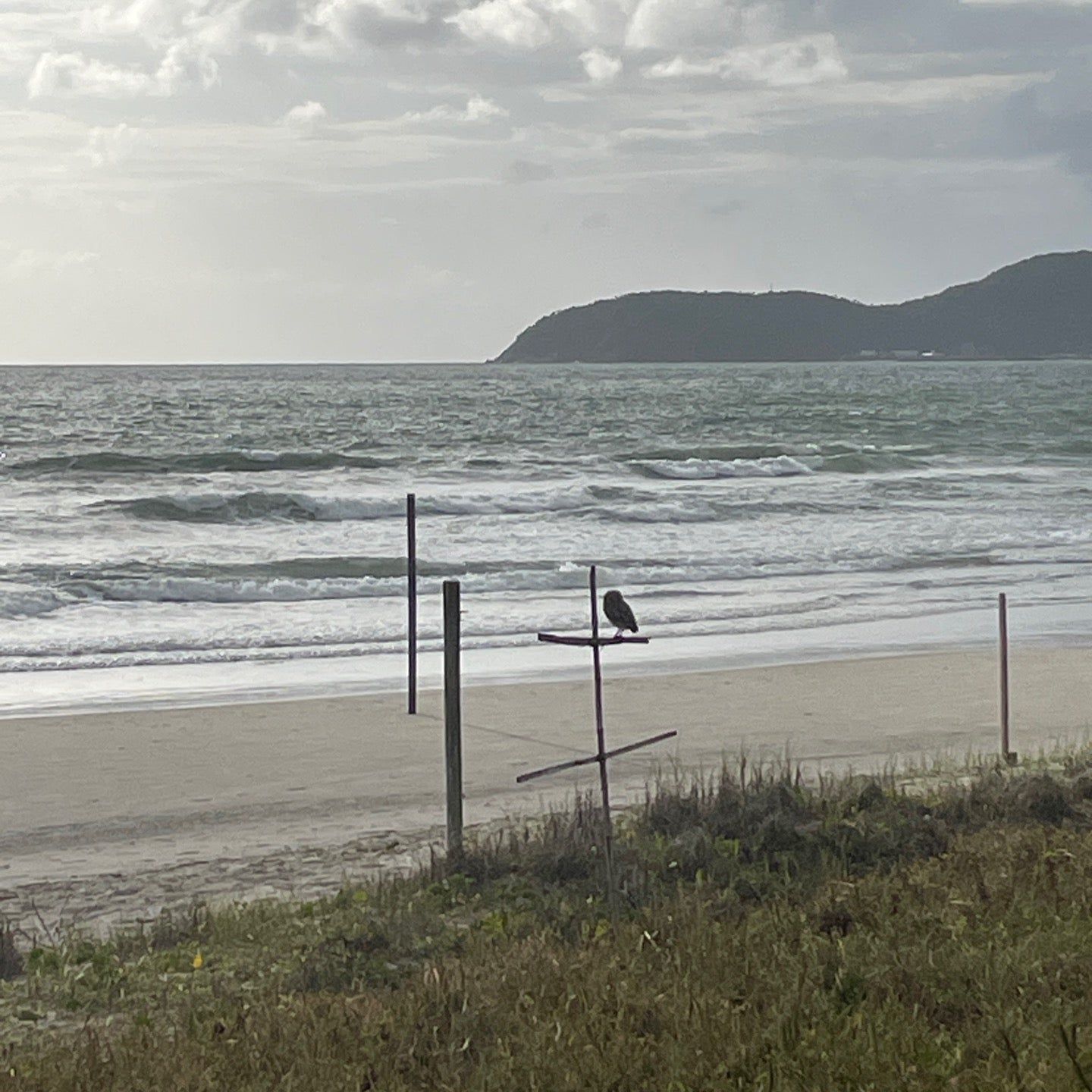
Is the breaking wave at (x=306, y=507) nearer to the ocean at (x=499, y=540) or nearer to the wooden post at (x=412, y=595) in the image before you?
the ocean at (x=499, y=540)

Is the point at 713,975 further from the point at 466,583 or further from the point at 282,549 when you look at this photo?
the point at 282,549

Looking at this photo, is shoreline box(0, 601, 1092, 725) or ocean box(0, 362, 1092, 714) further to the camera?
ocean box(0, 362, 1092, 714)

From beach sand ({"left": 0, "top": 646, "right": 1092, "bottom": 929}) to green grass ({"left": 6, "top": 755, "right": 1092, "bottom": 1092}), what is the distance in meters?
1.24

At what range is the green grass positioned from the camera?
4.28 m

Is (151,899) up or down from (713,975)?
down

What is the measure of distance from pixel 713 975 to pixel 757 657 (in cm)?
1098

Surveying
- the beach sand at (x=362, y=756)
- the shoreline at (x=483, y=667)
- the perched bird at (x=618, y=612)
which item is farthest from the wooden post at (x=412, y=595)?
the perched bird at (x=618, y=612)

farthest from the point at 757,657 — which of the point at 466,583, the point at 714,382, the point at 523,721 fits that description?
the point at 714,382

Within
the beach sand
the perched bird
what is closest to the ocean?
the beach sand

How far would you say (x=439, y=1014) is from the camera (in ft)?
15.9

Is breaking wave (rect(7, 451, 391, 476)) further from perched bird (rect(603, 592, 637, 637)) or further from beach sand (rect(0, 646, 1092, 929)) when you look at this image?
perched bird (rect(603, 592, 637, 637))

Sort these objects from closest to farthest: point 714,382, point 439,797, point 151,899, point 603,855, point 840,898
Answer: point 840,898 < point 603,855 < point 151,899 < point 439,797 < point 714,382

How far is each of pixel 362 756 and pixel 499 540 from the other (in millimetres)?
17095

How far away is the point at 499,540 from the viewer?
27969 mm
